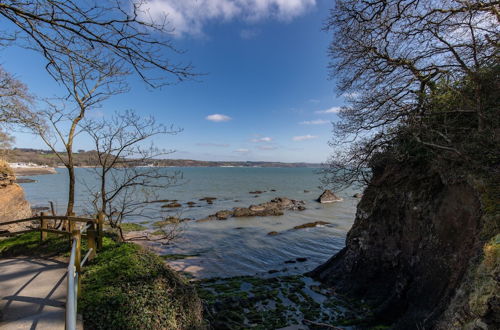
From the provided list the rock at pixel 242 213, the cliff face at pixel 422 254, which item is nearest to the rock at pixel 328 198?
the rock at pixel 242 213

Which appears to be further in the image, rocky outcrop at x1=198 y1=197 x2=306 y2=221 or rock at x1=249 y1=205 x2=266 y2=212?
rock at x1=249 y1=205 x2=266 y2=212

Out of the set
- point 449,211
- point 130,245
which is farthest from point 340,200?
point 130,245

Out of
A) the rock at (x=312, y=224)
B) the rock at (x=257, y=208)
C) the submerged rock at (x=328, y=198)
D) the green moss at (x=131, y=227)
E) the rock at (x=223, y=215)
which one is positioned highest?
the submerged rock at (x=328, y=198)

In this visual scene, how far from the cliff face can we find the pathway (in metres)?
6.82

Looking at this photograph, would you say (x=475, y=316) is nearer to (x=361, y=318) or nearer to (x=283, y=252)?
(x=361, y=318)

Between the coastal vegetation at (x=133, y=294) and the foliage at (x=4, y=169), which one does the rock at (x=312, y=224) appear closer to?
the coastal vegetation at (x=133, y=294)

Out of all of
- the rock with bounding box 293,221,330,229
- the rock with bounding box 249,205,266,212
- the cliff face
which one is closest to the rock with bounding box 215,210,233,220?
the rock with bounding box 249,205,266,212

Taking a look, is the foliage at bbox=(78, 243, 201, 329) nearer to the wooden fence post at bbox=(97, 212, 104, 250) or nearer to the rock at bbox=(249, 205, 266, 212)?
the wooden fence post at bbox=(97, 212, 104, 250)

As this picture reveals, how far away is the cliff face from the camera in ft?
13.5

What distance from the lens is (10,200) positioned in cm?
1522

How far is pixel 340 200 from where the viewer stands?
3438 centimetres

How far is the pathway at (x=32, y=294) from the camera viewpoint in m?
3.83

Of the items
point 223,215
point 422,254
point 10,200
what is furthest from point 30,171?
point 422,254

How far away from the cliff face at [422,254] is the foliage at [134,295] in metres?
5.11
